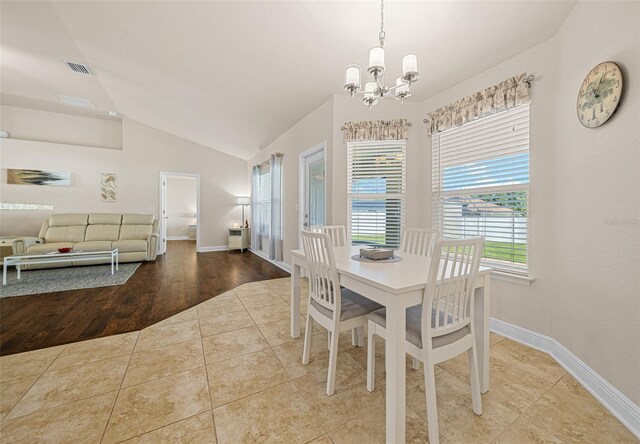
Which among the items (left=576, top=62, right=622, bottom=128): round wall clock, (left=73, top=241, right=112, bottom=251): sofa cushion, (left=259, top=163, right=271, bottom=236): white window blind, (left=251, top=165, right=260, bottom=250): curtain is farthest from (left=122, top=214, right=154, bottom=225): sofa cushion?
(left=576, top=62, right=622, bottom=128): round wall clock

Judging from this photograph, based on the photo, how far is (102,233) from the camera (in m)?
5.32

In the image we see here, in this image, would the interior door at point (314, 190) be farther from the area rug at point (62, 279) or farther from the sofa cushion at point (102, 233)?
the sofa cushion at point (102, 233)

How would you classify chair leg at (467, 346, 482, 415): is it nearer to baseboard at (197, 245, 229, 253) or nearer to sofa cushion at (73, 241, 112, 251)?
sofa cushion at (73, 241, 112, 251)

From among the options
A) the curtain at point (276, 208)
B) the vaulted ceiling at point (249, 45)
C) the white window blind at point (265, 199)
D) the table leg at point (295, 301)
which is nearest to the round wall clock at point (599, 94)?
the vaulted ceiling at point (249, 45)

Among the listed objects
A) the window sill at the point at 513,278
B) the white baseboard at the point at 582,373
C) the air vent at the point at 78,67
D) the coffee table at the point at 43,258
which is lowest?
the white baseboard at the point at 582,373

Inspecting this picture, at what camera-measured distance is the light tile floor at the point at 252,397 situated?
4.13 feet

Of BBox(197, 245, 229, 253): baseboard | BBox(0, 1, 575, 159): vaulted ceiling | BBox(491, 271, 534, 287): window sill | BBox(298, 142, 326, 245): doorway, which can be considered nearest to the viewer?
BBox(0, 1, 575, 159): vaulted ceiling

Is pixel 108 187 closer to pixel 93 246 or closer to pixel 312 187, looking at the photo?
pixel 93 246


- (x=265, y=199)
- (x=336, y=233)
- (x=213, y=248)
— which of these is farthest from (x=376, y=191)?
(x=213, y=248)

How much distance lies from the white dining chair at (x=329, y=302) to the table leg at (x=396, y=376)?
16.5 inches

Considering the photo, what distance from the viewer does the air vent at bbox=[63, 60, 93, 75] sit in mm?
3689

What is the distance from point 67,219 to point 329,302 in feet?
20.6

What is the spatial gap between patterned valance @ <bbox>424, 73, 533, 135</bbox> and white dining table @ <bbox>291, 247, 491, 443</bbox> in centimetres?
166

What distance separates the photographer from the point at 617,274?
148 centimetres
